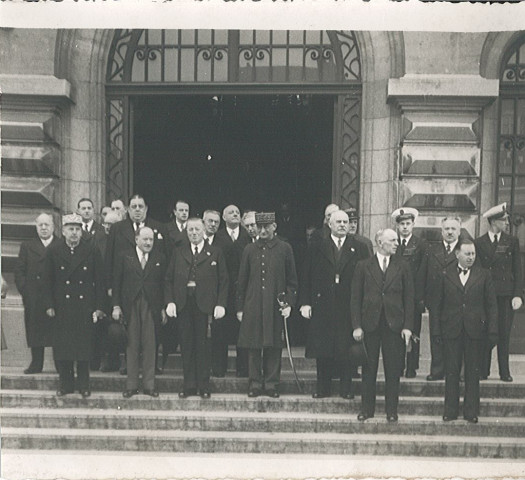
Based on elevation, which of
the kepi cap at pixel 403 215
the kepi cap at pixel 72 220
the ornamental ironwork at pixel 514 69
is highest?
the ornamental ironwork at pixel 514 69

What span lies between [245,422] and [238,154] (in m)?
5.37

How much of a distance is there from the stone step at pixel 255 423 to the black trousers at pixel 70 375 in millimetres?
316

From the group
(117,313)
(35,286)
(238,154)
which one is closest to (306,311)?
(117,313)

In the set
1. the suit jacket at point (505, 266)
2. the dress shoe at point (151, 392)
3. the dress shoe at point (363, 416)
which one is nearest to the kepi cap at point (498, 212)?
A: the suit jacket at point (505, 266)

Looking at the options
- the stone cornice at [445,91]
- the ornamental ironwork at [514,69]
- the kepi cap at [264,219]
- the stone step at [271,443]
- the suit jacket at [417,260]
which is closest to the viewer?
the stone step at [271,443]

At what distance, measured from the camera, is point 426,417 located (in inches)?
293

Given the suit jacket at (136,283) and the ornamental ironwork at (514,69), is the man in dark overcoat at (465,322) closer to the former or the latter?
the suit jacket at (136,283)

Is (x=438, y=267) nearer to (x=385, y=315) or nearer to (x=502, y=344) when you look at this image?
(x=385, y=315)

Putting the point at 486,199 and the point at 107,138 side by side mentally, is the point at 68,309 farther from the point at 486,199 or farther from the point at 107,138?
the point at 486,199

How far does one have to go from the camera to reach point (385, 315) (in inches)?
286

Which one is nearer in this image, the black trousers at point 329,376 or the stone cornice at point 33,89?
the black trousers at point 329,376

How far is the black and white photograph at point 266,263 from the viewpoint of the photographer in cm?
715

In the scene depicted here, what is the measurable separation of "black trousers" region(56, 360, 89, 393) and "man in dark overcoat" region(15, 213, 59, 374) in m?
0.42

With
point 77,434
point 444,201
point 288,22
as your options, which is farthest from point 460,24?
point 77,434
